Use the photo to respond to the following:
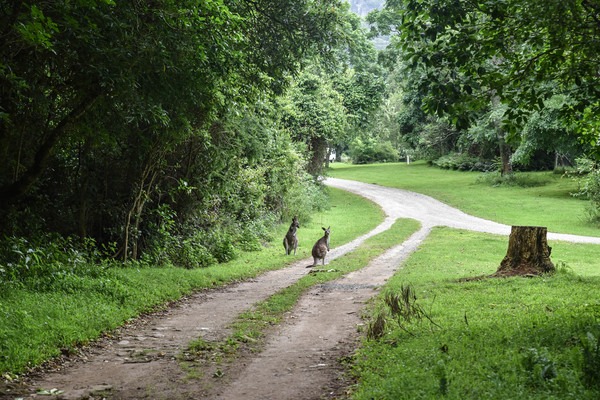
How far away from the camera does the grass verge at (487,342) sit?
5.92 m

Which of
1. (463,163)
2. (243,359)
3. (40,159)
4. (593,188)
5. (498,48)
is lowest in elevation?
(243,359)

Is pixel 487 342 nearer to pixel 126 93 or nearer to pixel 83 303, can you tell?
pixel 83 303

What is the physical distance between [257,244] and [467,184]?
3482cm

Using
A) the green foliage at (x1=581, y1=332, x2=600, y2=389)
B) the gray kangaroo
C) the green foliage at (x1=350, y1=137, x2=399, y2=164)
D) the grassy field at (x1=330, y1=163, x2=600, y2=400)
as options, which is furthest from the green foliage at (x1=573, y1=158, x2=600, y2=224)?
the green foliage at (x1=350, y1=137, x2=399, y2=164)

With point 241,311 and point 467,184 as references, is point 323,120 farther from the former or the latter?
point 241,311

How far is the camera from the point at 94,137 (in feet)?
44.4

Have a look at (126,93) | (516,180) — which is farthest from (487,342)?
(516,180)

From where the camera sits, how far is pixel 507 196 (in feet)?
148

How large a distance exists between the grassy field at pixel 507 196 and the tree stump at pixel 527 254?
16.9 m

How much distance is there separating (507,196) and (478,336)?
128ft

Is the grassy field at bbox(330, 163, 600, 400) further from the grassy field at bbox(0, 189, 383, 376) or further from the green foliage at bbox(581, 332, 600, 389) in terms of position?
the grassy field at bbox(0, 189, 383, 376)

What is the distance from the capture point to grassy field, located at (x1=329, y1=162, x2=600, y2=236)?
113 feet

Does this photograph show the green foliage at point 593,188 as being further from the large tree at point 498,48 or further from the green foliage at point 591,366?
the green foliage at point 591,366

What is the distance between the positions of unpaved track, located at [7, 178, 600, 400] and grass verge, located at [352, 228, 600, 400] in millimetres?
585
